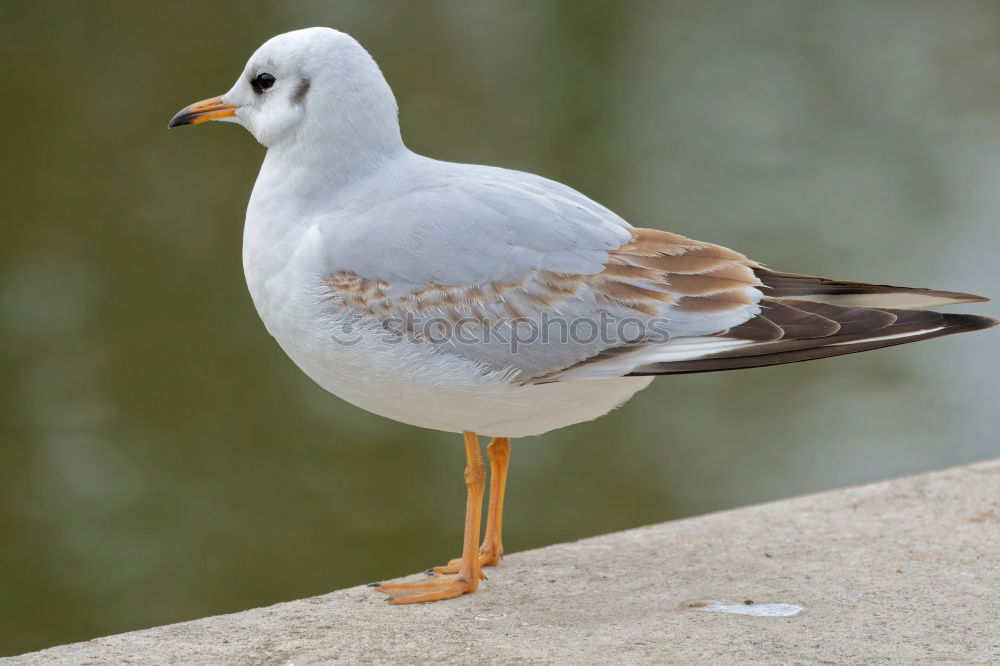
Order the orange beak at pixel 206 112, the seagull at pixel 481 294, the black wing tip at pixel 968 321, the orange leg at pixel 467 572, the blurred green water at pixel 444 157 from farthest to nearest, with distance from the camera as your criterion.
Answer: the blurred green water at pixel 444 157, the orange beak at pixel 206 112, the orange leg at pixel 467 572, the seagull at pixel 481 294, the black wing tip at pixel 968 321

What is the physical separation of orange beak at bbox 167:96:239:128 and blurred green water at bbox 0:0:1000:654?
132 inches

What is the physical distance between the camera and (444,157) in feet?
26.0

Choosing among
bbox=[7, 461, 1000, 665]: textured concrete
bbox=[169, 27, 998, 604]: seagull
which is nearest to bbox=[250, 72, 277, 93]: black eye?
bbox=[169, 27, 998, 604]: seagull

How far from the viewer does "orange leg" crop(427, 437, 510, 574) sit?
136 inches

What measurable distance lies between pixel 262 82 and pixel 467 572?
4.43 ft

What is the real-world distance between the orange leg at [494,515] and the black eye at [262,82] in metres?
1.12

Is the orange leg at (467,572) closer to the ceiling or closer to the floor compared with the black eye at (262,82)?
closer to the floor

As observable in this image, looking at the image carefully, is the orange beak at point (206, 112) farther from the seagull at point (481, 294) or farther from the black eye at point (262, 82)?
the seagull at point (481, 294)

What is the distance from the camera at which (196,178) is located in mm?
8016

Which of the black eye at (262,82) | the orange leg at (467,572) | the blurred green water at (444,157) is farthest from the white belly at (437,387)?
the blurred green water at (444,157)

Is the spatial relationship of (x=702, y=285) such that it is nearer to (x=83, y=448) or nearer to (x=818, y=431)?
(x=818, y=431)

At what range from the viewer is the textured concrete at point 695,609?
278 centimetres

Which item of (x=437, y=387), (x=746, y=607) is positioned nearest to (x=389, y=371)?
(x=437, y=387)

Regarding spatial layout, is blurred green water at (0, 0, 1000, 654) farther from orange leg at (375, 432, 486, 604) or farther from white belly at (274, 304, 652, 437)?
white belly at (274, 304, 652, 437)
